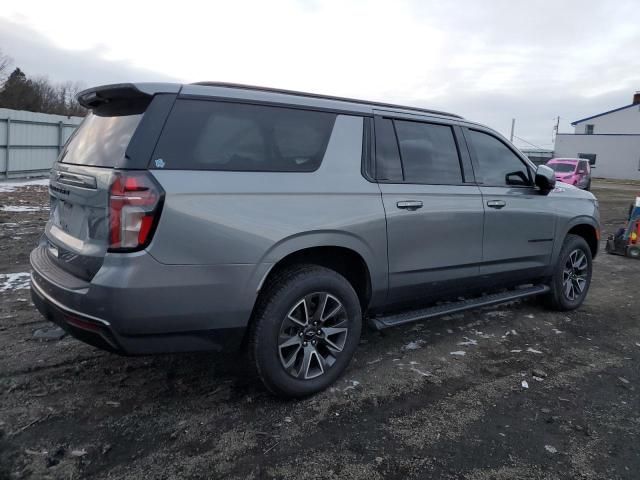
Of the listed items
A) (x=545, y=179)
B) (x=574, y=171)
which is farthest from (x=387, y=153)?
(x=574, y=171)

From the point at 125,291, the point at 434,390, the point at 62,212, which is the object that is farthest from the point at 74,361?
the point at 434,390

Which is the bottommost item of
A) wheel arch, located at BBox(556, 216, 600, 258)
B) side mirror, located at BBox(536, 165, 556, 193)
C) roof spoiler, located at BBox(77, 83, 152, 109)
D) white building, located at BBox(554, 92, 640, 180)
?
wheel arch, located at BBox(556, 216, 600, 258)

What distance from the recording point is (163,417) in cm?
292

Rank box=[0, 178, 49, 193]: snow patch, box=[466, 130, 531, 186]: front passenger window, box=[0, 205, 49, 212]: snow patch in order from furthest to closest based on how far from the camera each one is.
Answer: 1. box=[0, 178, 49, 193]: snow patch
2. box=[0, 205, 49, 212]: snow patch
3. box=[466, 130, 531, 186]: front passenger window

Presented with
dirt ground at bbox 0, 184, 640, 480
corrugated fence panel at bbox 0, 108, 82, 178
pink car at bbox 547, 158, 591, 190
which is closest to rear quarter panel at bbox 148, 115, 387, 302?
dirt ground at bbox 0, 184, 640, 480

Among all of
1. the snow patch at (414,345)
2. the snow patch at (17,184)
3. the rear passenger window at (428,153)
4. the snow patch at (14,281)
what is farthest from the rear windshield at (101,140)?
the snow patch at (17,184)

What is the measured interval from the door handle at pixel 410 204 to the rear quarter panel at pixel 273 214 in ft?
0.67

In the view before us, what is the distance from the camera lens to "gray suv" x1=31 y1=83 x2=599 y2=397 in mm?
2553

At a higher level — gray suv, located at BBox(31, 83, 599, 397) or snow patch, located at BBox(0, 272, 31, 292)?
gray suv, located at BBox(31, 83, 599, 397)

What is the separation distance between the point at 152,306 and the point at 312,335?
41.3 inches

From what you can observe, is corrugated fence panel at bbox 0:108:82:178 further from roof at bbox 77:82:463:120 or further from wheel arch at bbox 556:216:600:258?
wheel arch at bbox 556:216:600:258

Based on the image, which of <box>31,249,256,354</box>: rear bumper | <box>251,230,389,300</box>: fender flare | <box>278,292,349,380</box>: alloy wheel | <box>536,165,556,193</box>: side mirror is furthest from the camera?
<box>536,165,556,193</box>: side mirror

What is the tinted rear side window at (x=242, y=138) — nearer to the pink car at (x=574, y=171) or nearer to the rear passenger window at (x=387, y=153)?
the rear passenger window at (x=387, y=153)

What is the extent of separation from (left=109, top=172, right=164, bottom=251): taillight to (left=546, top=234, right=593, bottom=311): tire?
13.2 feet
